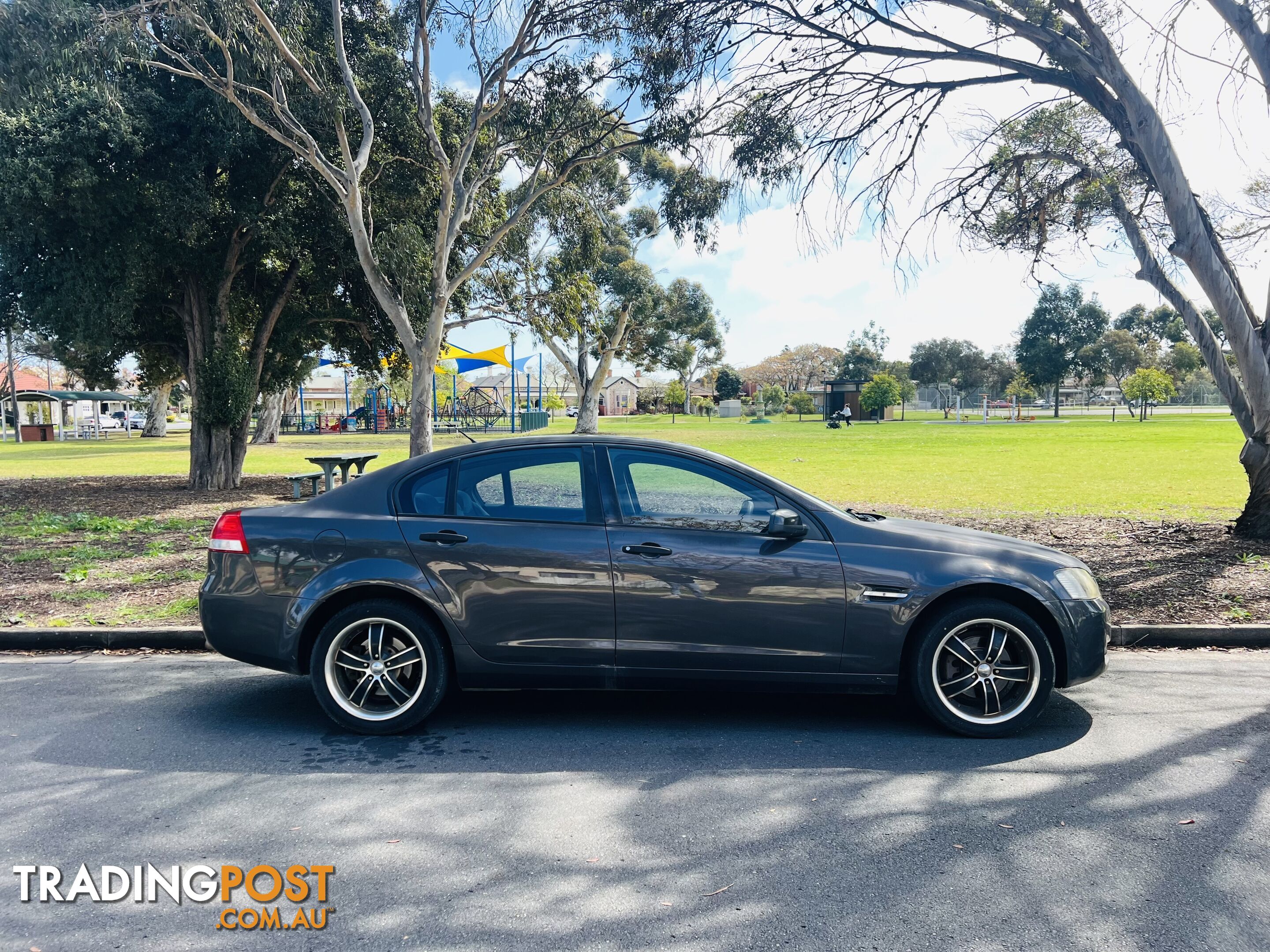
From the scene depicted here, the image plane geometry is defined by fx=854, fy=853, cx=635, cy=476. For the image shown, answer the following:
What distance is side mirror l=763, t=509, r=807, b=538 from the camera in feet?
14.3

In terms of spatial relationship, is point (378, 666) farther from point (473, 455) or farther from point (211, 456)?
point (211, 456)

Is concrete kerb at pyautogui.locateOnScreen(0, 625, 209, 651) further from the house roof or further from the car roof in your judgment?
the house roof

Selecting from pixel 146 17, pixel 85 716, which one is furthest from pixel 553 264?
pixel 85 716

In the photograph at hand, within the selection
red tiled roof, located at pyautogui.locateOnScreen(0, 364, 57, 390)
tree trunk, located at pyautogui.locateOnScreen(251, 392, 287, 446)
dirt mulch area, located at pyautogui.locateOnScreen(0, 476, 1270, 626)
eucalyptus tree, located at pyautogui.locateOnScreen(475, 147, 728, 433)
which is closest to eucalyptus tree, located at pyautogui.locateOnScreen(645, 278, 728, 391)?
eucalyptus tree, located at pyautogui.locateOnScreen(475, 147, 728, 433)

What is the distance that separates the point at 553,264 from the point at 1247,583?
57.3 ft

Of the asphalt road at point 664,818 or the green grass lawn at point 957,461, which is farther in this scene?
the green grass lawn at point 957,461

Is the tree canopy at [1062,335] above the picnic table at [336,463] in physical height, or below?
above

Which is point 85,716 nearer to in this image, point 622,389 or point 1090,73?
point 1090,73

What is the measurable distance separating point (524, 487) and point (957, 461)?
1979 centimetres

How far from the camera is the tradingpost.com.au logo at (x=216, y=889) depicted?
285cm

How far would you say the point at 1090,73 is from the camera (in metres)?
8.44

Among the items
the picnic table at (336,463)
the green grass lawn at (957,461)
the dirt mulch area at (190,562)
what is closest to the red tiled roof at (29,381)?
the green grass lawn at (957,461)

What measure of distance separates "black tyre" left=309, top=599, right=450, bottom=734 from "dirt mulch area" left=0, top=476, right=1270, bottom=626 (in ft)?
9.18

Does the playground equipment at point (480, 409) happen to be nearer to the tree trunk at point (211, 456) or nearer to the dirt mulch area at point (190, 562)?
the tree trunk at point (211, 456)
